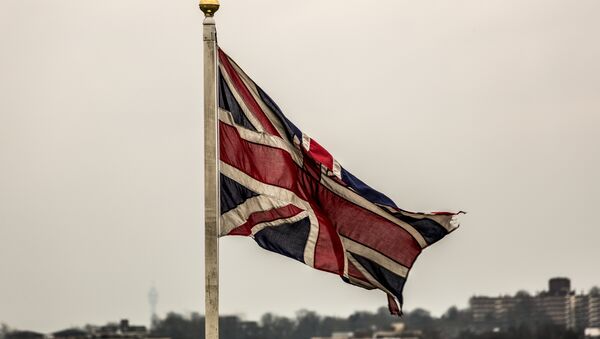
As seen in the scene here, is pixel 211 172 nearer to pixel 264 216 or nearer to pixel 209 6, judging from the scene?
pixel 264 216

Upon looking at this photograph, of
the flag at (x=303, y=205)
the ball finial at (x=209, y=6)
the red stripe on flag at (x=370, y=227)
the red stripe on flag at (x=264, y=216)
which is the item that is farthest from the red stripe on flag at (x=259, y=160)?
the ball finial at (x=209, y=6)

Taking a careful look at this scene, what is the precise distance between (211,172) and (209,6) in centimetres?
245

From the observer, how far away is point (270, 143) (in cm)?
2620

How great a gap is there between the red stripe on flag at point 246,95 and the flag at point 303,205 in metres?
0.02

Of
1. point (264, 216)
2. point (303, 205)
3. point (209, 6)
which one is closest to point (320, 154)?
point (303, 205)

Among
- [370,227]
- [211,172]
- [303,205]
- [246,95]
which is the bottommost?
[370,227]

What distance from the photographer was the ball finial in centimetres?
2516

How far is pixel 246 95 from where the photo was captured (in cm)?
2611

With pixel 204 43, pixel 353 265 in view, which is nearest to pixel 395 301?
pixel 353 265

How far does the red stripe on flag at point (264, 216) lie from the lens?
2577cm

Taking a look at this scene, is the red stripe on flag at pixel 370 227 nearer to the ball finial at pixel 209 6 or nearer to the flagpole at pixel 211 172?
the flagpole at pixel 211 172

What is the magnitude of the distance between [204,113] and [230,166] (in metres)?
0.94

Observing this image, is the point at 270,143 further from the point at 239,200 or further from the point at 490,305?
the point at 490,305

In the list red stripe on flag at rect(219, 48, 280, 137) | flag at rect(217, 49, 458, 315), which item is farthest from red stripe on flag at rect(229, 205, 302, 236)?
red stripe on flag at rect(219, 48, 280, 137)
